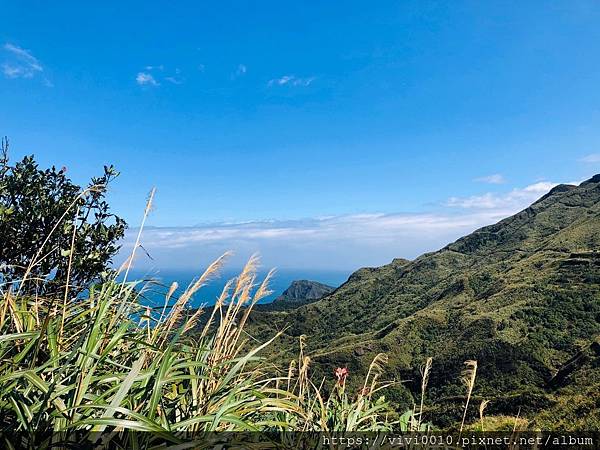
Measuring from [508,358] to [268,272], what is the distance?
70.7m

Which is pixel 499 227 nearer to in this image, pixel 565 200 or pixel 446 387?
pixel 565 200

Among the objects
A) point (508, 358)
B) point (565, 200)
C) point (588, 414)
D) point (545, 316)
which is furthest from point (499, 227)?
point (588, 414)

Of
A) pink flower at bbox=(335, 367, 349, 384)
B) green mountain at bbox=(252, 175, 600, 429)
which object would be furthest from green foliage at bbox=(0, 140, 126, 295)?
green mountain at bbox=(252, 175, 600, 429)

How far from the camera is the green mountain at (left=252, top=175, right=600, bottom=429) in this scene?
46.7m

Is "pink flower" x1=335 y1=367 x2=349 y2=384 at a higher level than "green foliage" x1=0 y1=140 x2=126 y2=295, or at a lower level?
lower

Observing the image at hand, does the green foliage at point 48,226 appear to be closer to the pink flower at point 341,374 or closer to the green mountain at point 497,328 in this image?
the pink flower at point 341,374

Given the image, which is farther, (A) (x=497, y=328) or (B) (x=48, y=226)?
(A) (x=497, y=328)

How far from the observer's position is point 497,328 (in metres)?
74.7

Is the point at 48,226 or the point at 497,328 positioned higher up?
the point at 48,226

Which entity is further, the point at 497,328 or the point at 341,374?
the point at 497,328

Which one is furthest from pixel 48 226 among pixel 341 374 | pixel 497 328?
pixel 497 328

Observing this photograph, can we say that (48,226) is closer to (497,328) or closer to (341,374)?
(341,374)

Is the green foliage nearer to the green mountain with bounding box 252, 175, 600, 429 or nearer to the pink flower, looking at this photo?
the pink flower

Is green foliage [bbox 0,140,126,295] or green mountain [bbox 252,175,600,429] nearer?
green foliage [bbox 0,140,126,295]
